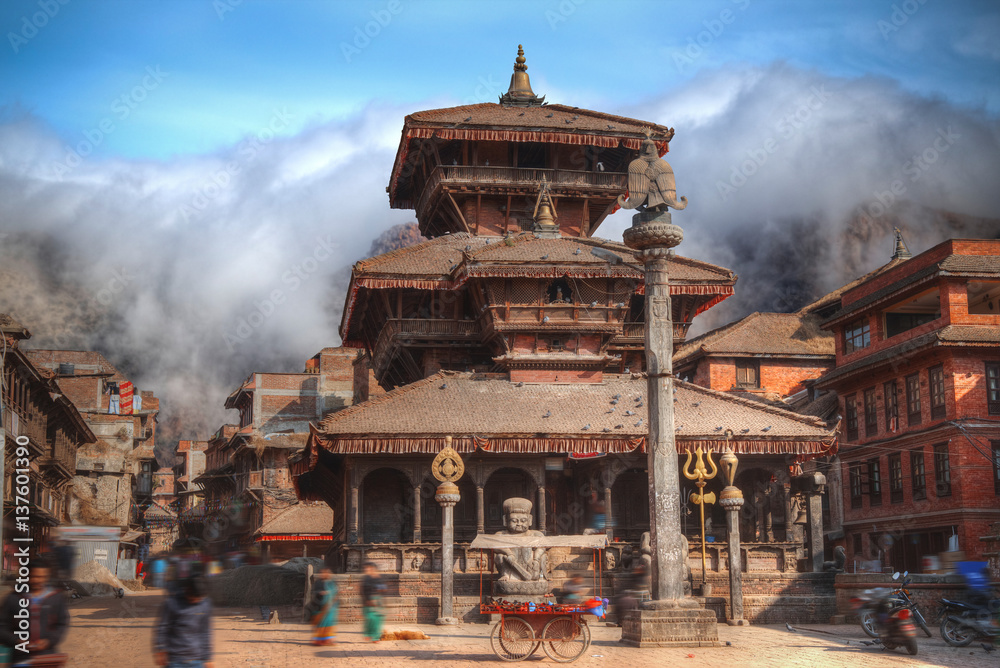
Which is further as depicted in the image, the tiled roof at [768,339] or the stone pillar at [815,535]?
the tiled roof at [768,339]

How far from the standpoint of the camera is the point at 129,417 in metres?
77.8

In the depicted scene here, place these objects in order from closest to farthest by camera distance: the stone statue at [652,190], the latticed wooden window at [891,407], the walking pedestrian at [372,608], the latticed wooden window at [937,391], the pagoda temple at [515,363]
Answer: the walking pedestrian at [372,608] → the stone statue at [652,190] → the pagoda temple at [515,363] → the latticed wooden window at [937,391] → the latticed wooden window at [891,407]

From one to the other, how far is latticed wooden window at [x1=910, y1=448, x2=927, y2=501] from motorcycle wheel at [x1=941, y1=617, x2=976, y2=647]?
21.6 meters

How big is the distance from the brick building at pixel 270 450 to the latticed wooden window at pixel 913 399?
34662 mm

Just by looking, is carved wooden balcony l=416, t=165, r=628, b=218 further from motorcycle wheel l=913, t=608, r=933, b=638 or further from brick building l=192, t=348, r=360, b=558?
brick building l=192, t=348, r=360, b=558

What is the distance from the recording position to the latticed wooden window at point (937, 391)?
135 feet

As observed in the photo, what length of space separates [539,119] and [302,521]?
31.6 metres

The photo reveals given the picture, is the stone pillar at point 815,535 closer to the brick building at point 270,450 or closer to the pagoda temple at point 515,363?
the pagoda temple at point 515,363

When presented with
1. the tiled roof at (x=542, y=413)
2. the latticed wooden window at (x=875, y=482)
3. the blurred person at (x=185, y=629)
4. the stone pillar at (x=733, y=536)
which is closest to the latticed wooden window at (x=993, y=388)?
the latticed wooden window at (x=875, y=482)

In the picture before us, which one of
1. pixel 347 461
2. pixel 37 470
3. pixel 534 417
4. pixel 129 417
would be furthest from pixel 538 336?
pixel 129 417

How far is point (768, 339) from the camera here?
61188 mm

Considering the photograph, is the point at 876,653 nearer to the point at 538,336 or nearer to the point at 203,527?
the point at 538,336

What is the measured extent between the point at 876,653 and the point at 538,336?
17275mm

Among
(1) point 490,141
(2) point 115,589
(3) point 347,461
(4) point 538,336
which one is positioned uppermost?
(1) point 490,141
